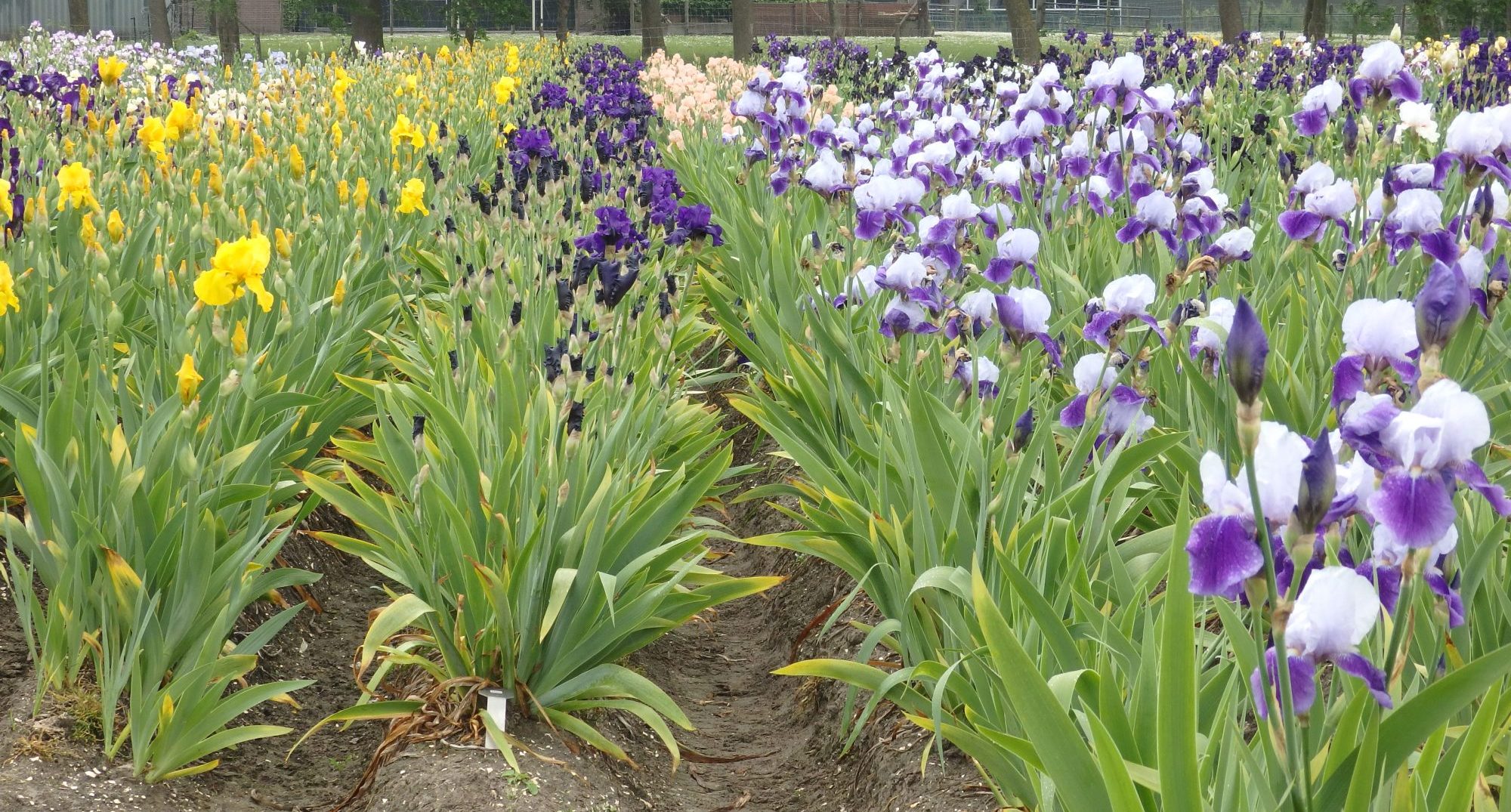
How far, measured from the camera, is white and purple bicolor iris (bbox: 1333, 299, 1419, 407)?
154 centimetres

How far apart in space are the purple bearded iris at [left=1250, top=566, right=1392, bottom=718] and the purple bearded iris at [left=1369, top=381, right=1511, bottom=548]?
100 mm

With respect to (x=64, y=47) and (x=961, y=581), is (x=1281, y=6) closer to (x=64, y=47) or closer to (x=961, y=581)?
(x=64, y=47)

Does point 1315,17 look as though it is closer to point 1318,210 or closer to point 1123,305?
point 1318,210

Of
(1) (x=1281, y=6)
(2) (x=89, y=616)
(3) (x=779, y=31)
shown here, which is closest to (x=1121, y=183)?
(2) (x=89, y=616)

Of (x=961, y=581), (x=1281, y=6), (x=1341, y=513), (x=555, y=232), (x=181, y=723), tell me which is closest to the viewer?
(x=1341, y=513)

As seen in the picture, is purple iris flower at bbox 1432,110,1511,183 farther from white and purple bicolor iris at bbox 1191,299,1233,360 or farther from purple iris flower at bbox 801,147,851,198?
purple iris flower at bbox 801,147,851,198

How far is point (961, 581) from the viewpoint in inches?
92.4

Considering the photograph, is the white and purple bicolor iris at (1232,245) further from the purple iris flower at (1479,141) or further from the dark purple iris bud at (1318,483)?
the dark purple iris bud at (1318,483)

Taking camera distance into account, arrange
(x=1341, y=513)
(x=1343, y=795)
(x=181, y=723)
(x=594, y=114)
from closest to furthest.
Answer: (x=1341, y=513), (x=1343, y=795), (x=181, y=723), (x=594, y=114)

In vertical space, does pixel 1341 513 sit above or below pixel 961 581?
above

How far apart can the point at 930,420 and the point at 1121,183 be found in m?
1.52

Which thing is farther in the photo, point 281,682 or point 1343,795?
point 281,682

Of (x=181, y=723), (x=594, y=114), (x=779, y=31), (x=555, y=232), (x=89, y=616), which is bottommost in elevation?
(x=181, y=723)

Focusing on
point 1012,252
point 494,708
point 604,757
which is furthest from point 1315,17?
point 494,708
